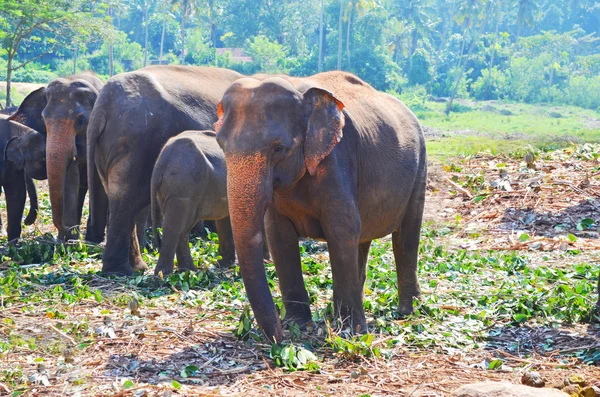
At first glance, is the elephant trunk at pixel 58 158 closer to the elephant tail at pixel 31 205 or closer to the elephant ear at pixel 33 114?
the elephant tail at pixel 31 205

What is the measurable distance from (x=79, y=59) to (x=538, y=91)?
25580 mm

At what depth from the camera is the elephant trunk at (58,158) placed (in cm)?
802

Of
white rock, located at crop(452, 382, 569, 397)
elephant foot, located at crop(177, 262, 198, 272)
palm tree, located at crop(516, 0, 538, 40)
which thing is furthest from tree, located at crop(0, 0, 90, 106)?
palm tree, located at crop(516, 0, 538, 40)

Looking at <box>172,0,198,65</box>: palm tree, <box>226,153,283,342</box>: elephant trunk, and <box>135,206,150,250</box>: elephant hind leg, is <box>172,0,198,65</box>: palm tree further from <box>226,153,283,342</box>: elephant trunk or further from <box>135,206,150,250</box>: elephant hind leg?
<box>226,153,283,342</box>: elephant trunk

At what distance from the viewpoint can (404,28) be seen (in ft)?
183

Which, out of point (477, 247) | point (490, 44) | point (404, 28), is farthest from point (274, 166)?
point (490, 44)

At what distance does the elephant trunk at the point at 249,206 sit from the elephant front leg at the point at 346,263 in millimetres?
548

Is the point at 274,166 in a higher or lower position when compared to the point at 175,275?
higher

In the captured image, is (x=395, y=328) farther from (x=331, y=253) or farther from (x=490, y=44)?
(x=490, y=44)

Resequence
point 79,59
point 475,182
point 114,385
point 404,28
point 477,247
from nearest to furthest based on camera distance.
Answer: point 114,385 < point 477,247 < point 475,182 < point 79,59 < point 404,28

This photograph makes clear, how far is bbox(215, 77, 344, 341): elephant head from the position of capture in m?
4.57

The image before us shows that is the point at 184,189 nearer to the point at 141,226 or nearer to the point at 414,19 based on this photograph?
the point at 141,226

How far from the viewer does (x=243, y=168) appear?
4.55 metres

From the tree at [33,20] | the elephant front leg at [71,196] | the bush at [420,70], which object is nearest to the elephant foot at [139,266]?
the elephant front leg at [71,196]
